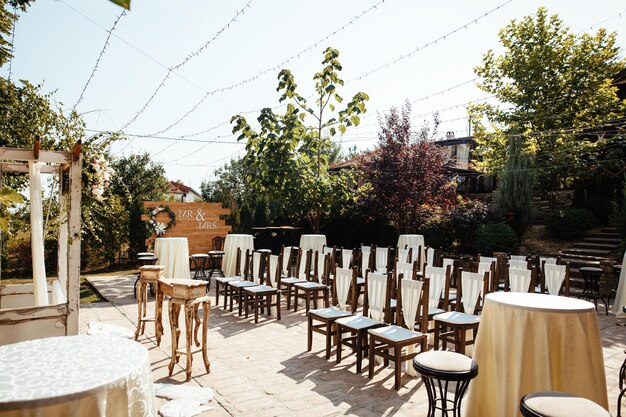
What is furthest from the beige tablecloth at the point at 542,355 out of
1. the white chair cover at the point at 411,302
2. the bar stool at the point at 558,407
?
the white chair cover at the point at 411,302

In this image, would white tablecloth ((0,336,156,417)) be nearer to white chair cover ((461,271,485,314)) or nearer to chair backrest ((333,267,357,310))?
chair backrest ((333,267,357,310))

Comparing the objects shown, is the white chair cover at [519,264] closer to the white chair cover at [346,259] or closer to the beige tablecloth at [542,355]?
the white chair cover at [346,259]

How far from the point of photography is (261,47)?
28.2ft

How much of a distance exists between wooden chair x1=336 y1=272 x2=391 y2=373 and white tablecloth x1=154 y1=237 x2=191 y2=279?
16.0 feet

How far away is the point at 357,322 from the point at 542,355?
202 cm

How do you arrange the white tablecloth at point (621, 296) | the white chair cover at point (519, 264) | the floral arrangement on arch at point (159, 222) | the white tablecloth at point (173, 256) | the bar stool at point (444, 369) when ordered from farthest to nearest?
1. the floral arrangement on arch at point (159, 222)
2. the white tablecloth at point (173, 256)
3. the white tablecloth at point (621, 296)
4. the white chair cover at point (519, 264)
5. the bar stool at point (444, 369)

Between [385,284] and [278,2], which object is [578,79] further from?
[385,284]

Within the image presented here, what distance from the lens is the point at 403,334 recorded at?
393 cm

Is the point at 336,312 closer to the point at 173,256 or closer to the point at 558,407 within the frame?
the point at 558,407

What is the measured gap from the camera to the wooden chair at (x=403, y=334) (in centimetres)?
375

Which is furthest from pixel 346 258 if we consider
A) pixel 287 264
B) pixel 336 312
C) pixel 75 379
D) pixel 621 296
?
pixel 75 379

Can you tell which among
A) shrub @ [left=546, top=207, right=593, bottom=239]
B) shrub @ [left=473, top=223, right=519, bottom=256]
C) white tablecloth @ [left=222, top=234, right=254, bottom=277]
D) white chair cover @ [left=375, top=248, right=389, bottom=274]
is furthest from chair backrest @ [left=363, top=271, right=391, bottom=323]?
shrub @ [left=546, top=207, right=593, bottom=239]

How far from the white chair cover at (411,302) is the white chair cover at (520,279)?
1914mm

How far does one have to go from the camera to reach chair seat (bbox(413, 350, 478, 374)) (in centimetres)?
A: 253
